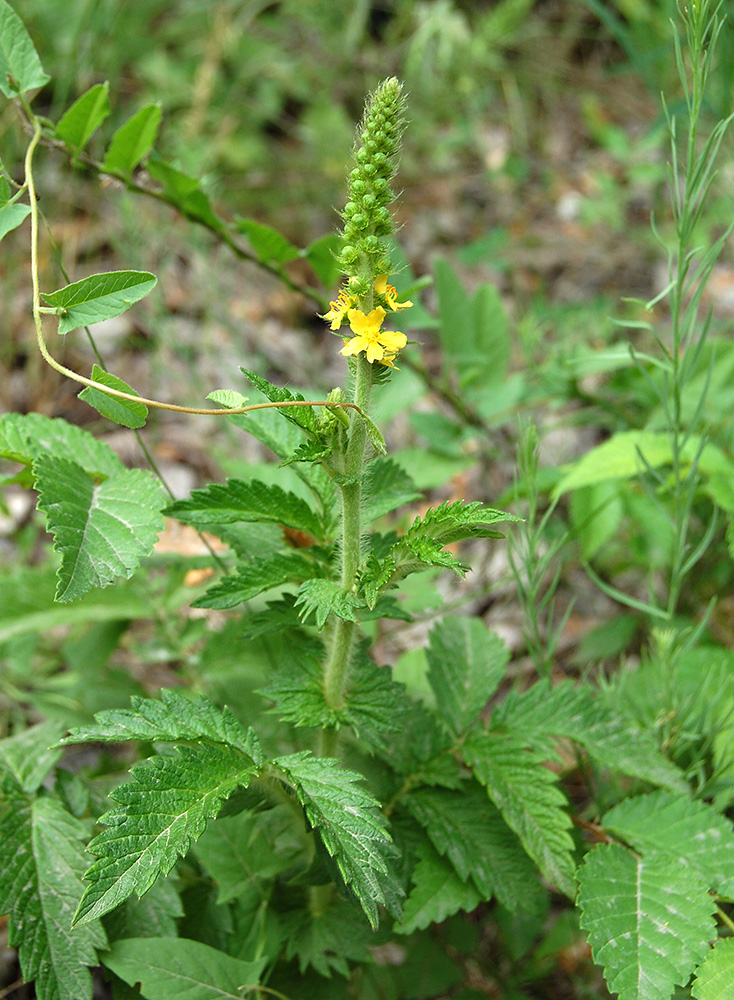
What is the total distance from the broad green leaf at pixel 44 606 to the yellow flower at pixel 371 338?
0.95 meters

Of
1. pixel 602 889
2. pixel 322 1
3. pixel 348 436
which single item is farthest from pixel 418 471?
pixel 322 1

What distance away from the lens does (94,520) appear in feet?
4.03

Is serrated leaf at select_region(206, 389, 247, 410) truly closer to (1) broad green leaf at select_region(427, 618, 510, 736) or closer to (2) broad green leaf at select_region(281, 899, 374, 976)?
(1) broad green leaf at select_region(427, 618, 510, 736)

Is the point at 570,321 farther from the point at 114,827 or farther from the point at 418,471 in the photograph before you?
the point at 114,827

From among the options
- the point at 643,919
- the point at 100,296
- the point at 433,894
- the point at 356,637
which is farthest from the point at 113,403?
the point at 643,919

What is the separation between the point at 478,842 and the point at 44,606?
1.03 metres

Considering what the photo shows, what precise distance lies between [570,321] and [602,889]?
2.35 meters

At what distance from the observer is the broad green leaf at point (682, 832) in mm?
1244

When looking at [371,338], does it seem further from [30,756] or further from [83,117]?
[30,756]

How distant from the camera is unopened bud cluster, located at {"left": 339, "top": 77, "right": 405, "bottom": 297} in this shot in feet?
3.30

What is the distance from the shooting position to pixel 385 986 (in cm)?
154

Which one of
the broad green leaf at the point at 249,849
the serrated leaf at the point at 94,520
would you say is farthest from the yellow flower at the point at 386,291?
the broad green leaf at the point at 249,849

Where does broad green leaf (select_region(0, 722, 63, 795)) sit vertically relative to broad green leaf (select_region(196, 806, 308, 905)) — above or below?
above

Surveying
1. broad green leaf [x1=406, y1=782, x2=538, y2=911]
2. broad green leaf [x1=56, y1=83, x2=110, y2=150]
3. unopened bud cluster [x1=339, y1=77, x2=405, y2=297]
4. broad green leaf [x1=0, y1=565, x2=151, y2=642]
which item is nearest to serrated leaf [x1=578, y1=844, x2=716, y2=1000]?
broad green leaf [x1=406, y1=782, x2=538, y2=911]
